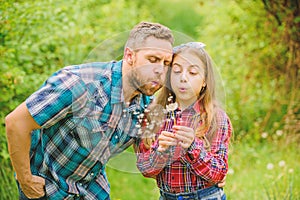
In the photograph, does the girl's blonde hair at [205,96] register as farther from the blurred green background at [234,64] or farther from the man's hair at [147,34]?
the blurred green background at [234,64]

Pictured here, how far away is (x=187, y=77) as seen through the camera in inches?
89.7

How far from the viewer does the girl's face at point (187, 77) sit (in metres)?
2.28

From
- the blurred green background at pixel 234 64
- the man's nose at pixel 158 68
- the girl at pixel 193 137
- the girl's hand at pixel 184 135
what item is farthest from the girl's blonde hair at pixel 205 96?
the blurred green background at pixel 234 64

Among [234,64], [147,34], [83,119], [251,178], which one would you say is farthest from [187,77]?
[234,64]

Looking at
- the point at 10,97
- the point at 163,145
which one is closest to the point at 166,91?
the point at 163,145

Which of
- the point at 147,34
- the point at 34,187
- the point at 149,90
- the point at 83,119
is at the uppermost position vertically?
the point at 147,34

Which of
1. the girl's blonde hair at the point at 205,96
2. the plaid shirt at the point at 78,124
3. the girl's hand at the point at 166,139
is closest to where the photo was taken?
the girl's hand at the point at 166,139

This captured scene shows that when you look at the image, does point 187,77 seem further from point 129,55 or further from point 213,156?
point 213,156

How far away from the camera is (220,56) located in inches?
254

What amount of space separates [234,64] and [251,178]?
6.76 ft

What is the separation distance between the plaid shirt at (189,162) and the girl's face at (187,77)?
0.24 feet

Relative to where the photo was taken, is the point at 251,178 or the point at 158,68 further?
the point at 251,178

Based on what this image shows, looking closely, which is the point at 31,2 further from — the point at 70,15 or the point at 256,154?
the point at 256,154

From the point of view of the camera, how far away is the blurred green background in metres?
3.74
